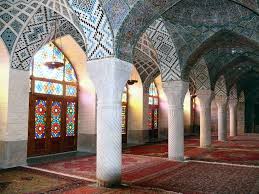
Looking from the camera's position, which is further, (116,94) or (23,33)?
(23,33)

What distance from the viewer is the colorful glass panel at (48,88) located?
928cm

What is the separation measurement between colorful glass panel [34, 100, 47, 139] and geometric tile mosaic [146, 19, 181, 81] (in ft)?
13.5

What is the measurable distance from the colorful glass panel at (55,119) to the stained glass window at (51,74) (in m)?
0.46

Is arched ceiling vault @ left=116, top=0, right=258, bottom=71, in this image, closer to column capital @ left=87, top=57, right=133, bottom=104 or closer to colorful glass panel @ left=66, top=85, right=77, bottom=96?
column capital @ left=87, top=57, right=133, bottom=104

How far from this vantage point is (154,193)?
4863 millimetres

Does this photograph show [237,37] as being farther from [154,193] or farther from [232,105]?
[232,105]

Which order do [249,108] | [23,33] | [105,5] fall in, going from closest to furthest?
[105,5] < [23,33] < [249,108]

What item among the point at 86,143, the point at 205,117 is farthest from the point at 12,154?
the point at 205,117

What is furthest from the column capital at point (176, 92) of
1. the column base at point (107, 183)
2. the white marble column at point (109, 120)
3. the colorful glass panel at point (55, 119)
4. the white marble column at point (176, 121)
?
the colorful glass panel at point (55, 119)

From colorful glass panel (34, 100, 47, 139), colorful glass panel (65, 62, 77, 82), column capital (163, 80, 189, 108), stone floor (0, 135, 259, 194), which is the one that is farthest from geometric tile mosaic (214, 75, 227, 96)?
colorful glass panel (34, 100, 47, 139)

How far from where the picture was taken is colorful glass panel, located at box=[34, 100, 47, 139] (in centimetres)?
915

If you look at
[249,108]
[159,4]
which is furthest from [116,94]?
[249,108]

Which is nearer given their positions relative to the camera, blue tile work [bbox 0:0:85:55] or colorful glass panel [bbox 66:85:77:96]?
blue tile work [bbox 0:0:85:55]

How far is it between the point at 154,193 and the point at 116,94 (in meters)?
1.92
